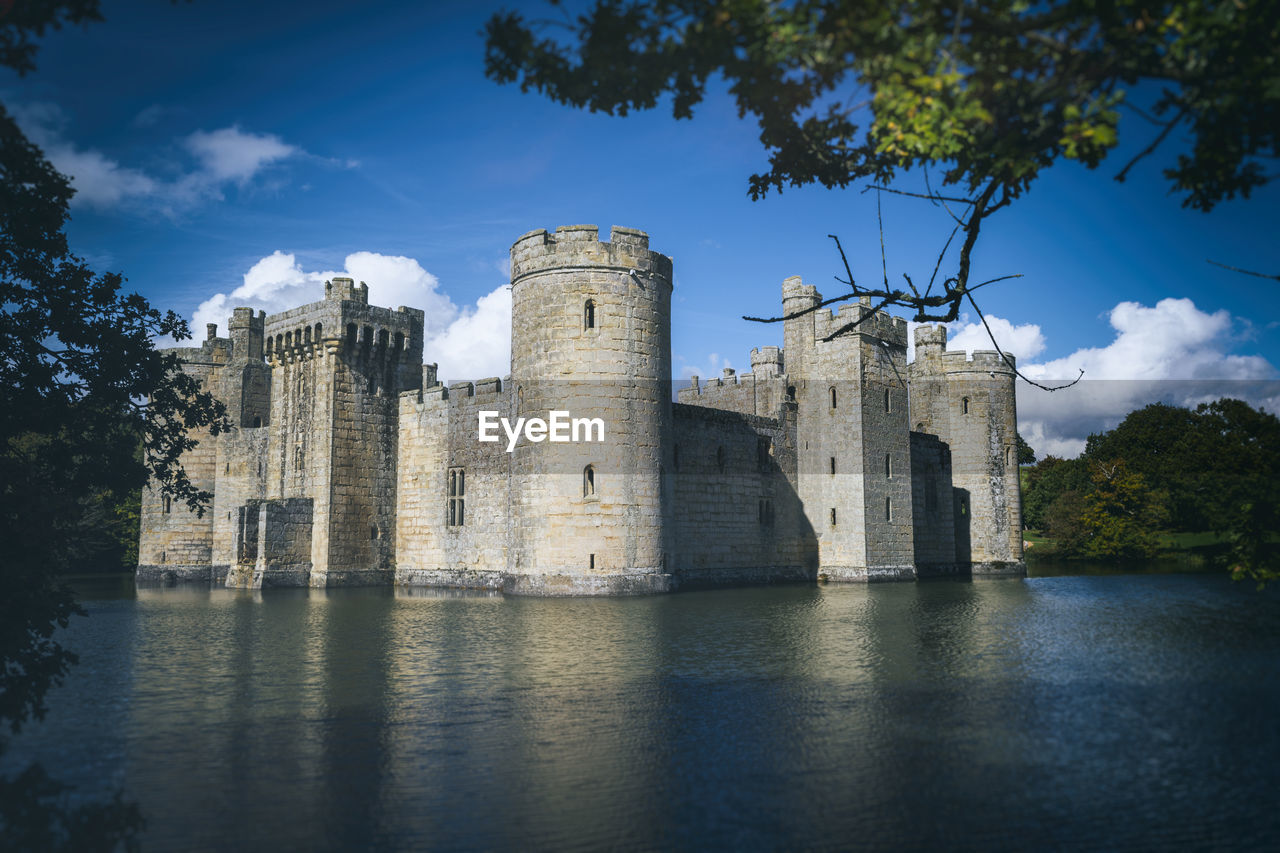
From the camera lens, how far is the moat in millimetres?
5434

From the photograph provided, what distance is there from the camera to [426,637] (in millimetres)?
15242

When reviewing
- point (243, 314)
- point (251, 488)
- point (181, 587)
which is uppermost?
point (243, 314)

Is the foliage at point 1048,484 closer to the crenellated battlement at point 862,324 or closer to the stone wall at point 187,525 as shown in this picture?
the crenellated battlement at point 862,324

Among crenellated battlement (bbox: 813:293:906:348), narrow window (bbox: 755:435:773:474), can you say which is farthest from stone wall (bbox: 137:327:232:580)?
crenellated battlement (bbox: 813:293:906:348)

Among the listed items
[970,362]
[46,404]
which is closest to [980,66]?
[46,404]

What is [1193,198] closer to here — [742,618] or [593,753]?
[593,753]

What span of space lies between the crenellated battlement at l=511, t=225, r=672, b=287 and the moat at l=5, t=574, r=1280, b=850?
492 inches

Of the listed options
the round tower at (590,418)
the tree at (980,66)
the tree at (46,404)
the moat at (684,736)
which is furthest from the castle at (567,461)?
the tree at (980,66)

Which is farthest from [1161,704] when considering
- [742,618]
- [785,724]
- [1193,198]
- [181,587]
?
[181,587]

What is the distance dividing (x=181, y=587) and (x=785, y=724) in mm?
30432

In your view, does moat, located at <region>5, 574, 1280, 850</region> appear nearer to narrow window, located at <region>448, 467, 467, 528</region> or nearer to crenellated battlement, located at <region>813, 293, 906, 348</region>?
narrow window, located at <region>448, 467, 467, 528</region>

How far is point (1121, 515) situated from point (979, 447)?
1559 cm

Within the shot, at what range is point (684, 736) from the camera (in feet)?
25.3

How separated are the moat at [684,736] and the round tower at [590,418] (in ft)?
28.6
